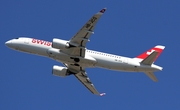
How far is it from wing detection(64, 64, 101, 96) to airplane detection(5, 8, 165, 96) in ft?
5.62

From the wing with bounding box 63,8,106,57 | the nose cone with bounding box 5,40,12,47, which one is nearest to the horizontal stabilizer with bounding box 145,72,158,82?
the wing with bounding box 63,8,106,57

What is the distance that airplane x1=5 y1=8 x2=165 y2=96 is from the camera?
7132 cm

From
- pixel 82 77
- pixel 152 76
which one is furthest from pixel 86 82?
pixel 152 76

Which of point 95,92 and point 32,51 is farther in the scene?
point 95,92

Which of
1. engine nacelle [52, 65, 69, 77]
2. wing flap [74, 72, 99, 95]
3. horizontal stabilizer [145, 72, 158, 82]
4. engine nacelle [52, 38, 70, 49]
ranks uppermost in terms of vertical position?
engine nacelle [52, 38, 70, 49]

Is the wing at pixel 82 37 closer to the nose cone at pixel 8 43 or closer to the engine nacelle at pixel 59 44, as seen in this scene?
the engine nacelle at pixel 59 44

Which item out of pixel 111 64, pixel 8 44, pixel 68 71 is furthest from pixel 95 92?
pixel 8 44

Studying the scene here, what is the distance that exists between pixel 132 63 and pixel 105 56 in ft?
16.7

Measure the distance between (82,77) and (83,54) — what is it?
38.3 feet

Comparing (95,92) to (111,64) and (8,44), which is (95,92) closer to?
(111,64)

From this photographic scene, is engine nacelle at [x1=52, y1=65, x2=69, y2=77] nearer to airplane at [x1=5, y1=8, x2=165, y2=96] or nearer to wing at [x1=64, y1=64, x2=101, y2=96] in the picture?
wing at [x1=64, y1=64, x2=101, y2=96]

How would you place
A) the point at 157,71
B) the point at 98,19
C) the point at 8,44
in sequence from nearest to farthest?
the point at 98,19
the point at 157,71
the point at 8,44

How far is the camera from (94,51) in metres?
76.2

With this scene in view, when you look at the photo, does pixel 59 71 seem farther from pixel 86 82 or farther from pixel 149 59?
pixel 149 59
